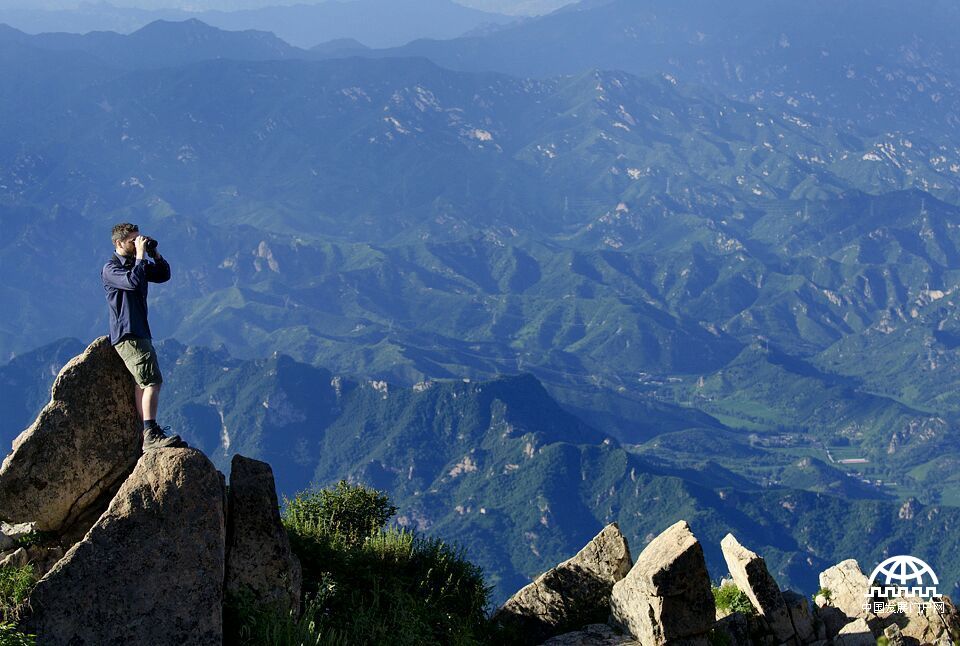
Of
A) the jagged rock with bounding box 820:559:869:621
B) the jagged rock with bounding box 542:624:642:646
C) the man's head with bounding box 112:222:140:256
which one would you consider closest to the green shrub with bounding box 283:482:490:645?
the jagged rock with bounding box 542:624:642:646

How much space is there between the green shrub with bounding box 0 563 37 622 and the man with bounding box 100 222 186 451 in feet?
13.7

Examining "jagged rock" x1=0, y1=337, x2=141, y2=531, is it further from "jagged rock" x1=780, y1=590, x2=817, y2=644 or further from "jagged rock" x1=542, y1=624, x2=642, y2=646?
"jagged rock" x1=780, y1=590, x2=817, y2=644

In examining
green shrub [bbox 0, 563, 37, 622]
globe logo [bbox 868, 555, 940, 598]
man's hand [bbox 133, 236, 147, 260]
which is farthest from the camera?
globe logo [bbox 868, 555, 940, 598]

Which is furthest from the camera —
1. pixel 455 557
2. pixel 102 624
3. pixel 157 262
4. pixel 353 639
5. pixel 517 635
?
pixel 455 557

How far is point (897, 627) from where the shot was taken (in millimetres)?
30969

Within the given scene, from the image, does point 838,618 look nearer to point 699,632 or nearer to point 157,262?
point 699,632

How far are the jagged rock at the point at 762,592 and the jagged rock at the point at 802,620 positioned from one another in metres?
0.18

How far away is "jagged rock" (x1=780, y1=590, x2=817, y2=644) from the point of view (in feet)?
100

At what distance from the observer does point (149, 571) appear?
23.2 meters

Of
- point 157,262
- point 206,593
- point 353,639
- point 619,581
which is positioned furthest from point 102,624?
point 619,581

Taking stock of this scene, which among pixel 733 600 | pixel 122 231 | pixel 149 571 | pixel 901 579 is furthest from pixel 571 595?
pixel 122 231

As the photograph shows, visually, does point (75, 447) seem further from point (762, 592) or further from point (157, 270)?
point (762, 592)

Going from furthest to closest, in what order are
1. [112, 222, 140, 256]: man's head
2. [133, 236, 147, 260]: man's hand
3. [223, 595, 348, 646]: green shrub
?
[112, 222, 140, 256]: man's head → [133, 236, 147, 260]: man's hand → [223, 595, 348, 646]: green shrub

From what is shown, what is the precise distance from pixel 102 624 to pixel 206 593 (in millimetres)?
2152
